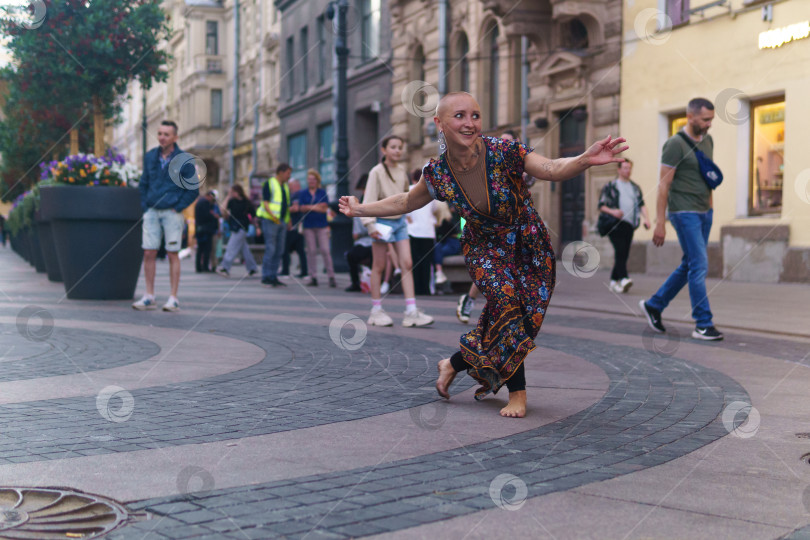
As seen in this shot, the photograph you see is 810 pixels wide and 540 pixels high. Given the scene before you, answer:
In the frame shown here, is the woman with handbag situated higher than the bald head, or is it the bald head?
the bald head

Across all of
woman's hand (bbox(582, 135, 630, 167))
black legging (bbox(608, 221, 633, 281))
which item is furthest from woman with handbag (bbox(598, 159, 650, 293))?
woman's hand (bbox(582, 135, 630, 167))

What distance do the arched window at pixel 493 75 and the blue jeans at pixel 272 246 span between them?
9810 mm

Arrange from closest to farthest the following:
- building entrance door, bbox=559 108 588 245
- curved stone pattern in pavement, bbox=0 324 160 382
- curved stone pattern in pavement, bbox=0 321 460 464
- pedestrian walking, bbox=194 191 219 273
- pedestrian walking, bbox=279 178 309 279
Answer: curved stone pattern in pavement, bbox=0 321 460 464, curved stone pattern in pavement, bbox=0 324 160 382, pedestrian walking, bbox=279 178 309 279, pedestrian walking, bbox=194 191 219 273, building entrance door, bbox=559 108 588 245

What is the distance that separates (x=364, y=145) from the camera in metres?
32.2

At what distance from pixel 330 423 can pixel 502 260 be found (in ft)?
3.73

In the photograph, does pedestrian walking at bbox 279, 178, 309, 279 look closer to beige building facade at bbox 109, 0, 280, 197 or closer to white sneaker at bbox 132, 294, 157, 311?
white sneaker at bbox 132, 294, 157, 311

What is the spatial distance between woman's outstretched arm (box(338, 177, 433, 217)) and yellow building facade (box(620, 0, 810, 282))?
11.1m

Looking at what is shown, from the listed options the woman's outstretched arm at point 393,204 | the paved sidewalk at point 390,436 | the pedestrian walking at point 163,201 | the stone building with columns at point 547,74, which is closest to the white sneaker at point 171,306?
the pedestrian walking at point 163,201

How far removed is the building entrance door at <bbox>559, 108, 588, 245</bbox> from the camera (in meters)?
20.3

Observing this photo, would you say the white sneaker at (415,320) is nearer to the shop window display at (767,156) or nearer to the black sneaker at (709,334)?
the black sneaker at (709,334)

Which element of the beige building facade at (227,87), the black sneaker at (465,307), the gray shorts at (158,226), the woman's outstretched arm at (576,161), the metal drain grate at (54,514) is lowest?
the metal drain grate at (54,514)

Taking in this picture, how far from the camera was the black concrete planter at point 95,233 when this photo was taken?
10.9m

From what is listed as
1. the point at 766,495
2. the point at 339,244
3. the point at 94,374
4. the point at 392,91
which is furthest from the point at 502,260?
the point at 392,91

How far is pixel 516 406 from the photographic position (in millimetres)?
4648
